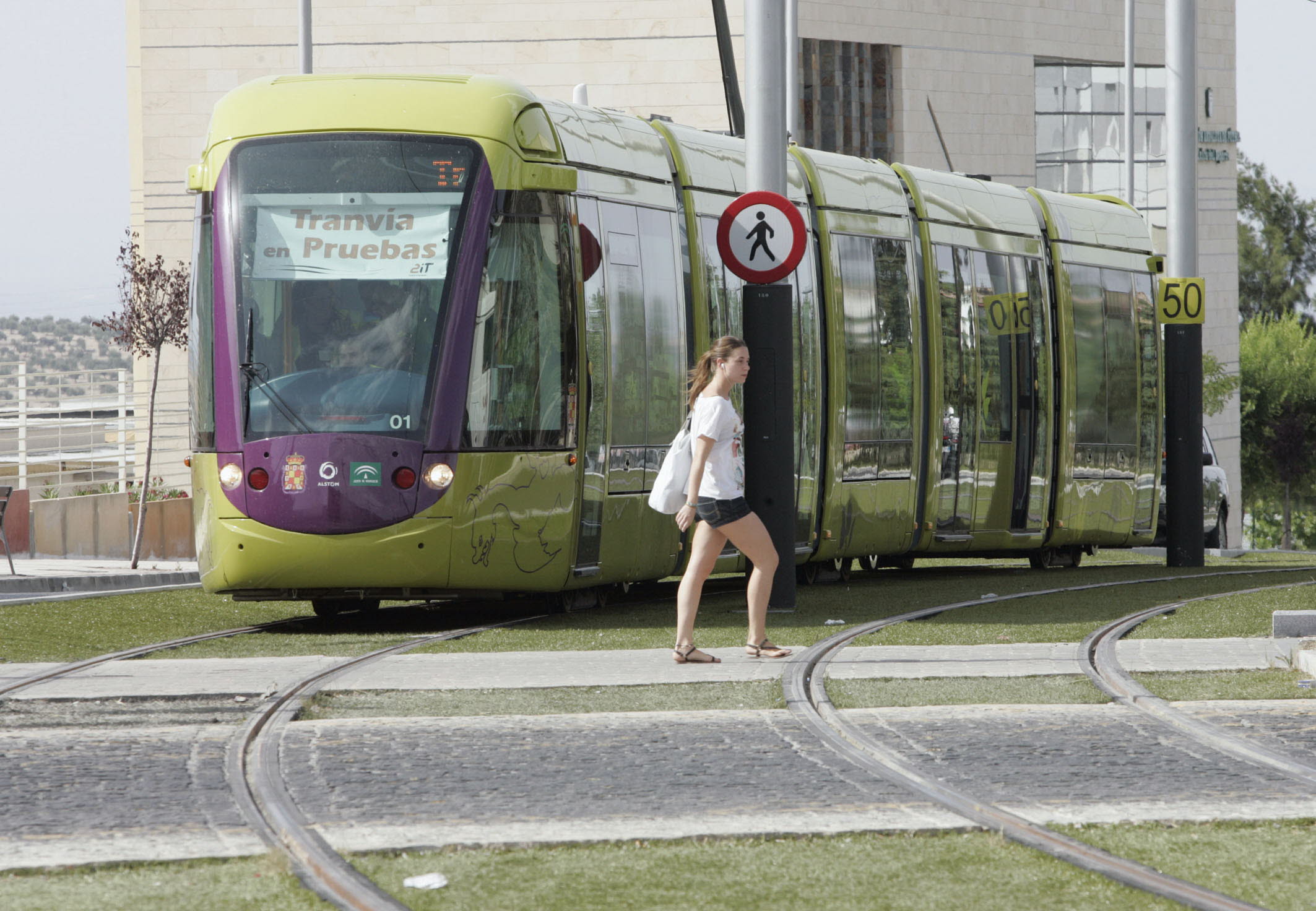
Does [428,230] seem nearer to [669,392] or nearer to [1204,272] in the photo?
[669,392]

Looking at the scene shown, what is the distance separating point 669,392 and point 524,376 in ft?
5.86

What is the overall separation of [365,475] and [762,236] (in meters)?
2.78

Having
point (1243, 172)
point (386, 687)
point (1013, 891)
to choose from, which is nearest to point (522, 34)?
point (386, 687)

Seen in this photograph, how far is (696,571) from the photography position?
977 centimetres

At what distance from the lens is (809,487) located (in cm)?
1490

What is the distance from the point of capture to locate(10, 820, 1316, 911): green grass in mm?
4746

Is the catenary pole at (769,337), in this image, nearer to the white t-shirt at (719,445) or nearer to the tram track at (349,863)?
the tram track at (349,863)

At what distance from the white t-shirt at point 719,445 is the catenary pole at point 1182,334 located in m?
10.6

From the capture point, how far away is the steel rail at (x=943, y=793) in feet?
15.7

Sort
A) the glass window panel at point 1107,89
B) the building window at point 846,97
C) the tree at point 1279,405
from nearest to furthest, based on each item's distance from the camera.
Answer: the building window at point 846,97 < the glass window panel at point 1107,89 < the tree at point 1279,405

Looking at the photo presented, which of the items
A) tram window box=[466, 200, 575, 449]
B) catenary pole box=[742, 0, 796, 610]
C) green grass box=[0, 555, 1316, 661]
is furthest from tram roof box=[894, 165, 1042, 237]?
tram window box=[466, 200, 575, 449]

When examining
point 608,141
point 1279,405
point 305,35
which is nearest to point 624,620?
point 608,141

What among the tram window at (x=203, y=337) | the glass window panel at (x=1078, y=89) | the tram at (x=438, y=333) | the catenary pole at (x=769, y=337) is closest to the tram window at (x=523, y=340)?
the tram at (x=438, y=333)

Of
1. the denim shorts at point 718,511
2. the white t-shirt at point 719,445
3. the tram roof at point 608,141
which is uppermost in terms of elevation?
the tram roof at point 608,141
